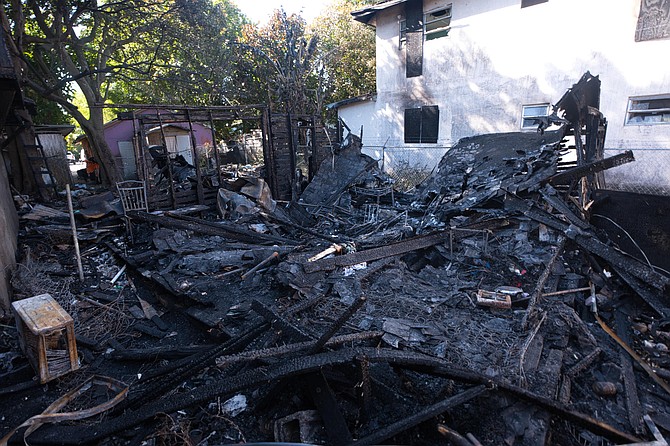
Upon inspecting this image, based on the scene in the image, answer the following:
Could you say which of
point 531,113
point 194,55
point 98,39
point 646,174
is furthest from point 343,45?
point 646,174

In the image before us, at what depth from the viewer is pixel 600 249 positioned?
4645 millimetres

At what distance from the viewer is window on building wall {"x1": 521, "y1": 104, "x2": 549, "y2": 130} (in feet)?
35.8

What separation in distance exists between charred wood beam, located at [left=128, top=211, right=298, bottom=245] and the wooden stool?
146 inches

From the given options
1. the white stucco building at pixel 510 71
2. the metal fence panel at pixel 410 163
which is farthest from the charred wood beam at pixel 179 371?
the white stucco building at pixel 510 71

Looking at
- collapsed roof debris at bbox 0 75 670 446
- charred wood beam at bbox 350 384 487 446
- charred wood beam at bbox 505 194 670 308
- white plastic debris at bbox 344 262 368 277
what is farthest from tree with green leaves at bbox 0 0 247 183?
charred wood beam at bbox 350 384 487 446

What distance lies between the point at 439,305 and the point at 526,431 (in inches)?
75.8

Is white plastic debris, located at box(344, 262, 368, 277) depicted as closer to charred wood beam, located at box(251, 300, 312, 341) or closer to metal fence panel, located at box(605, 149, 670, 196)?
charred wood beam, located at box(251, 300, 312, 341)

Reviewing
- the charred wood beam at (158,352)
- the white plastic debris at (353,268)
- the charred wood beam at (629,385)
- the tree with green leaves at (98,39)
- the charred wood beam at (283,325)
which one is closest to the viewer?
the charred wood beam at (629,385)

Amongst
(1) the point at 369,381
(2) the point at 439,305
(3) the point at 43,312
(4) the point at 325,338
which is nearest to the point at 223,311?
(3) the point at 43,312

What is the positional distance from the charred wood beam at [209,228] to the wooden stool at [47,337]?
12.2 feet

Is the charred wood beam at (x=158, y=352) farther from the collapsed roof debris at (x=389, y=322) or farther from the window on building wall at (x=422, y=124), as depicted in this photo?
the window on building wall at (x=422, y=124)

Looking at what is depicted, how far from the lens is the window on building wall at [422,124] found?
13.7m

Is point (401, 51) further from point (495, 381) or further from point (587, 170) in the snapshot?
point (495, 381)

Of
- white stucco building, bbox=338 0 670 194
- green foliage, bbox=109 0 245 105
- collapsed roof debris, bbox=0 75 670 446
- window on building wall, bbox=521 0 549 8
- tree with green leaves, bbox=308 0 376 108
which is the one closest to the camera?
collapsed roof debris, bbox=0 75 670 446
